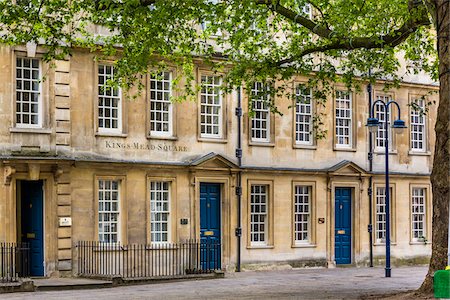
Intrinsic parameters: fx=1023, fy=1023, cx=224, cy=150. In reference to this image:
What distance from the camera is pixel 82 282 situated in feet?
89.6

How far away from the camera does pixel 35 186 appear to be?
29.6m

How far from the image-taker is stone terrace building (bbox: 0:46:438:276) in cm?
2919

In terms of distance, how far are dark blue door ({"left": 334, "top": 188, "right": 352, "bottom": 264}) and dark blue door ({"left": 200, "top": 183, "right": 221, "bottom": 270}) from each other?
221 inches

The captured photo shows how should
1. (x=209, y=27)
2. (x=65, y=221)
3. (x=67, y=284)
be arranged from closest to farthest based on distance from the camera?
(x=67, y=284)
(x=209, y=27)
(x=65, y=221)

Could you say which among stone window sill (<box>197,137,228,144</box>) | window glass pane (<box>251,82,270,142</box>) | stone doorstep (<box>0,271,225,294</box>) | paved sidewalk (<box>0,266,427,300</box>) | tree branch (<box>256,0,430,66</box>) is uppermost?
tree branch (<box>256,0,430,66</box>)

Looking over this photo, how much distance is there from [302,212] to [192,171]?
5581 mm

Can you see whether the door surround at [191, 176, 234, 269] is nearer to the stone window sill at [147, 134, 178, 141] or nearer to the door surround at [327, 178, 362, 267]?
the stone window sill at [147, 134, 178, 141]

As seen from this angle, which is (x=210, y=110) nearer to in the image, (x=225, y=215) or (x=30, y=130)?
(x=225, y=215)

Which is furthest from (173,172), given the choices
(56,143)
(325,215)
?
(325,215)

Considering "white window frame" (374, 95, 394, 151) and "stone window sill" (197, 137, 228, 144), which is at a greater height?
"white window frame" (374, 95, 394, 151)

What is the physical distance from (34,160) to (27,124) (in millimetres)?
1233

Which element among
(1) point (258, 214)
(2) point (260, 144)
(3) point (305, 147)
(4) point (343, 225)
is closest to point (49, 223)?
(1) point (258, 214)

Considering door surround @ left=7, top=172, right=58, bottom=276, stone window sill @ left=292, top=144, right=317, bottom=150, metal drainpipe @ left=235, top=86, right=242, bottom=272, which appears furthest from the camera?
stone window sill @ left=292, top=144, right=317, bottom=150

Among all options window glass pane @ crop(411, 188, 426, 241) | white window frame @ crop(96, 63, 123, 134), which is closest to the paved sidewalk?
white window frame @ crop(96, 63, 123, 134)
